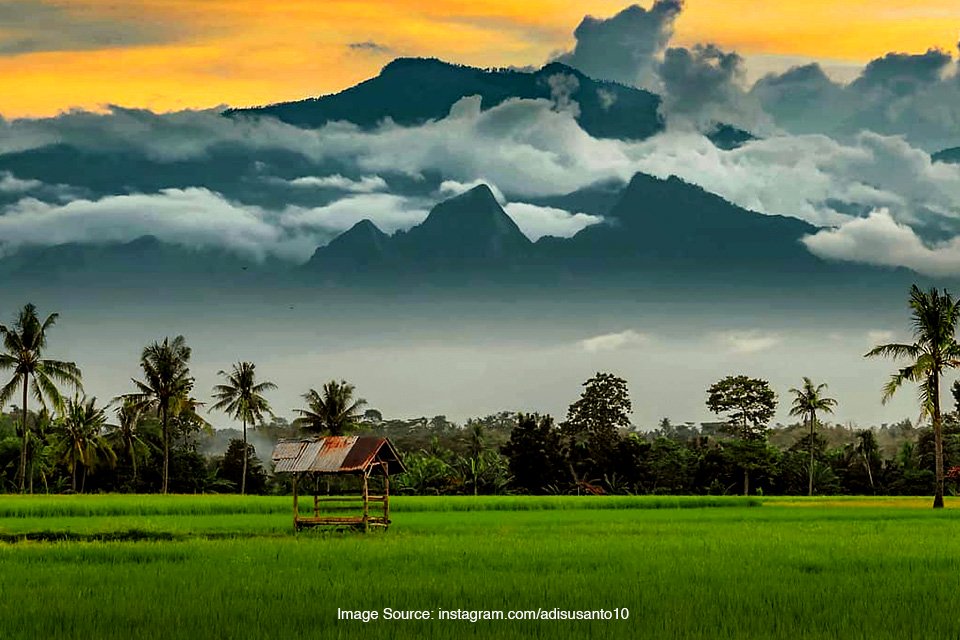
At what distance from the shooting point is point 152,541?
28422 millimetres

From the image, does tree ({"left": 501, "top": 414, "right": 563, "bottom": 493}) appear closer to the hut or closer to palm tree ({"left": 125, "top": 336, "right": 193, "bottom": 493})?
palm tree ({"left": 125, "top": 336, "right": 193, "bottom": 493})

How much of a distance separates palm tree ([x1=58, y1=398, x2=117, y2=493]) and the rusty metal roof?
38.5 metres

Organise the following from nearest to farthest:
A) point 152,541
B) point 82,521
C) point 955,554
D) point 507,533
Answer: point 955,554, point 152,541, point 507,533, point 82,521

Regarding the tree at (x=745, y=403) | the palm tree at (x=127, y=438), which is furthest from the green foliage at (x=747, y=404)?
the palm tree at (x=127, y=438)

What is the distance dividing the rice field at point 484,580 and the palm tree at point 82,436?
3748cm

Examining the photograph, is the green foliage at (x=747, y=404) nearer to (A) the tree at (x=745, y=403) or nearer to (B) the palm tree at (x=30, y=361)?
(A) the tree at (x=745, y=403)

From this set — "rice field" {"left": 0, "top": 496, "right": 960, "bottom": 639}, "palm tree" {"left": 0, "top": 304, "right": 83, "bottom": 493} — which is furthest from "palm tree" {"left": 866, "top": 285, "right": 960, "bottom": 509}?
"palm tree" {"left": 0, "top": 304, "right": 83, "bottom": 493}

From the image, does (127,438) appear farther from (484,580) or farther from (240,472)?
(484,580)

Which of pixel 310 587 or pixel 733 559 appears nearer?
pixel 310 587

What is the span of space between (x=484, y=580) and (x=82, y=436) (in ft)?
188

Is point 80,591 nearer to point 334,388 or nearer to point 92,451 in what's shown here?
point 92,451

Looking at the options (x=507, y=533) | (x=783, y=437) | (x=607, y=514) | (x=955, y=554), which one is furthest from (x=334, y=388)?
(x=783, y=437)

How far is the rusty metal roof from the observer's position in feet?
110

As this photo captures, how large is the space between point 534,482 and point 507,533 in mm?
48913
